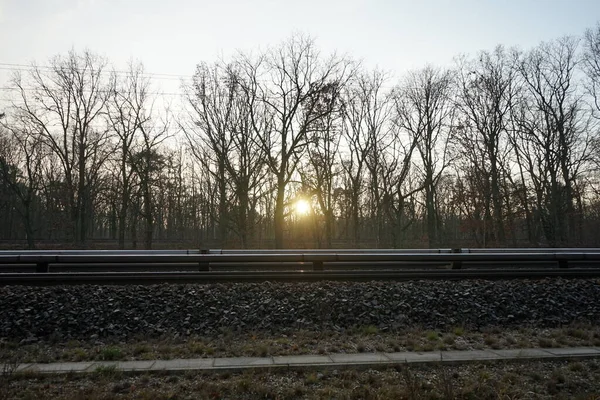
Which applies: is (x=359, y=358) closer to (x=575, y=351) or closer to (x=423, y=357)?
(x=423, y=357)

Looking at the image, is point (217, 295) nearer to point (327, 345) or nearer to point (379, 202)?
point (327, 345)

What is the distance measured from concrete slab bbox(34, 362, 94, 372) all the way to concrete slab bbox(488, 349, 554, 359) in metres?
5.90

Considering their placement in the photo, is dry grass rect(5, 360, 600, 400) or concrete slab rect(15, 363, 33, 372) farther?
concrete slab rect(15, 363, 33, 372)

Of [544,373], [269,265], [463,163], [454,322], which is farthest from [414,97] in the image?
[544,373]

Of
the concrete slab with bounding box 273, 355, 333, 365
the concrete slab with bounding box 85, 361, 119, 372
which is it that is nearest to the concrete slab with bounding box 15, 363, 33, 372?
the concrete slab with bounding box 85, 361, 119, 372

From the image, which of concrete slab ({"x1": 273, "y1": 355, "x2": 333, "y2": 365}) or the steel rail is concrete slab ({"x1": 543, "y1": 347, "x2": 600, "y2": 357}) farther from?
the steel rail

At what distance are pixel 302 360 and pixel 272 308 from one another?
2.77m

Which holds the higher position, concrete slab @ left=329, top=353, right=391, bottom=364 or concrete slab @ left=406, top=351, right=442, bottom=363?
concrete slab @ left=329, top=353, right=391, bottom=364

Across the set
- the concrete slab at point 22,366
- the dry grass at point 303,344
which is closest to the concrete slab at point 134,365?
the dry grass at point 303,344

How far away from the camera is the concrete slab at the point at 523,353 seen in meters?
6.55

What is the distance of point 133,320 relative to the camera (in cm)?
838

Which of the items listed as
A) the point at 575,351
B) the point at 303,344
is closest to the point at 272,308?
the point at 303,344

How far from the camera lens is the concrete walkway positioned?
5.98 meters

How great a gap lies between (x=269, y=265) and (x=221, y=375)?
6943 millimetres
